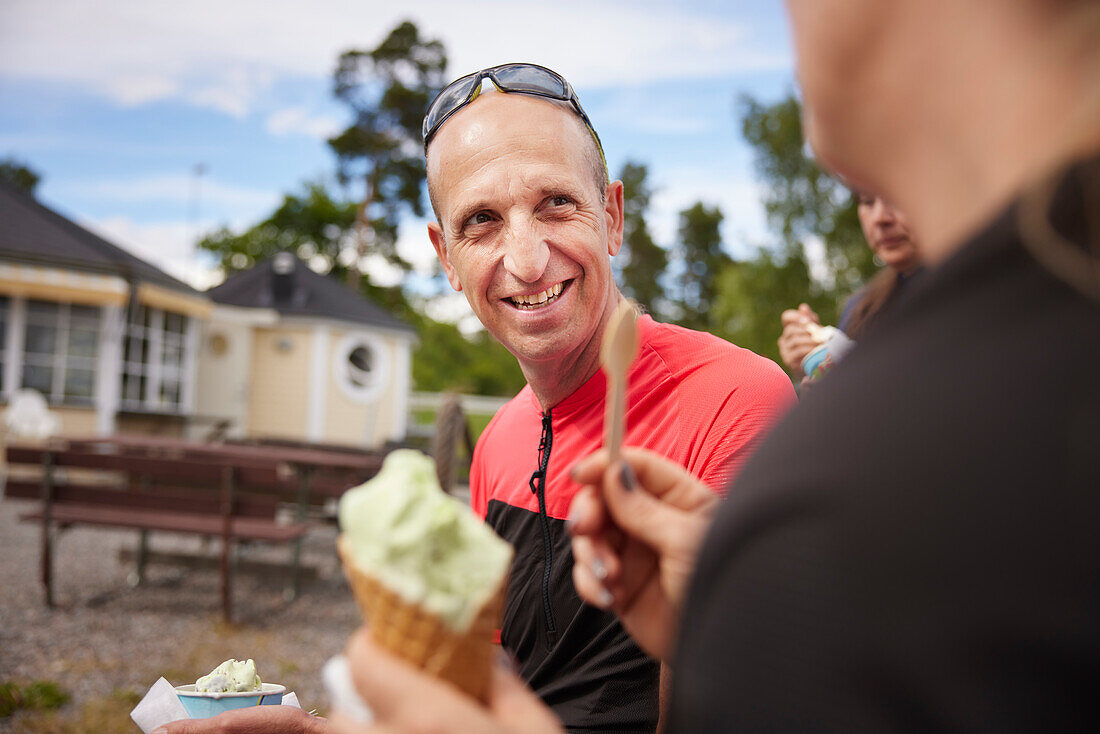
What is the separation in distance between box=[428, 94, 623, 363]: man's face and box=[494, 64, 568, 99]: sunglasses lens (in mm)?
38

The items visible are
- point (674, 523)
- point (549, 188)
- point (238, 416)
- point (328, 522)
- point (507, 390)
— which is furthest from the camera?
point (507, 390)

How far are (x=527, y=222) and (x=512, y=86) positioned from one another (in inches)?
14.5

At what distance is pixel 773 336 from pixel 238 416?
46.7 feet

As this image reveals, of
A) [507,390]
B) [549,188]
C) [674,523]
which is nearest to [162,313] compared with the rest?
[549,188]

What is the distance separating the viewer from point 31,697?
15.3ft

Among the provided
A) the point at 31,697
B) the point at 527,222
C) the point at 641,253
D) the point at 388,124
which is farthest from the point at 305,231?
the point at 527,222

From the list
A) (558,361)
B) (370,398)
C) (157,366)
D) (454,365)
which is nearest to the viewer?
(558,361)

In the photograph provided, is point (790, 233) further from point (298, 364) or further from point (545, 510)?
point (545, 510)

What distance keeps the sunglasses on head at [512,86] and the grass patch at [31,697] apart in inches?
176

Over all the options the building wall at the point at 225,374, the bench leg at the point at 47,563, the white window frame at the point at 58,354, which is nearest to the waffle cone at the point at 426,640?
the bench leg at the point at 47,563

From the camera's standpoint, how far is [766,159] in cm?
2184

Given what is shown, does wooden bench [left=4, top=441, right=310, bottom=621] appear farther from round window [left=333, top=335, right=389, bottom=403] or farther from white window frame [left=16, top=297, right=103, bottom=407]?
round window [left=333, top=335, right=389, bottom=403]

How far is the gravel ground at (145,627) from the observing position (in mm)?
5184

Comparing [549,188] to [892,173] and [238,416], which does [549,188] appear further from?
[238,416]
